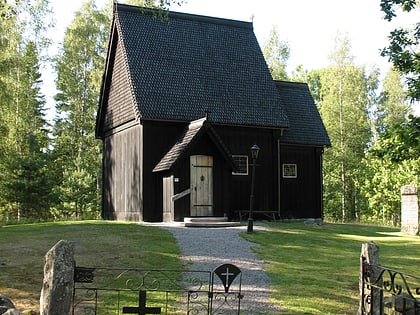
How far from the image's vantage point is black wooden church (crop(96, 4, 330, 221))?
2181 cm

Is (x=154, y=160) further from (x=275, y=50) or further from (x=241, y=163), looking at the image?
(x=275, y=50)

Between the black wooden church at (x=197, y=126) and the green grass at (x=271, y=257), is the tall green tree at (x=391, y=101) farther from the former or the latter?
the green grass at (x=271, y=257)

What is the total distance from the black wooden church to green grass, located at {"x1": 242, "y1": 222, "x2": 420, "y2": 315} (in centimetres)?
405

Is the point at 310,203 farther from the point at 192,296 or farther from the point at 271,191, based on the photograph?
the point at 192,296

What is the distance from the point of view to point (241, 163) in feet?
79.8

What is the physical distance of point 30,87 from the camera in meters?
39.2

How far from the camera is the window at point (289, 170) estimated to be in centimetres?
2679

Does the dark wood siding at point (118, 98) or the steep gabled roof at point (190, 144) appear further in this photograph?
the dark wood siding at point (118, 98)

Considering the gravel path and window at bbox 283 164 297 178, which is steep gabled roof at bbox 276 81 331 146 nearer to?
window at bbox 283 164 297 178

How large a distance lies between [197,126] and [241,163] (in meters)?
3.66

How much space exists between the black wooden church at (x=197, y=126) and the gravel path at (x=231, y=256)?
9.49ft

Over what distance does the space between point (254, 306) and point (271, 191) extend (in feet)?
51.2

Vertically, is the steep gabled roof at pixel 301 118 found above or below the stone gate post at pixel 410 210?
above

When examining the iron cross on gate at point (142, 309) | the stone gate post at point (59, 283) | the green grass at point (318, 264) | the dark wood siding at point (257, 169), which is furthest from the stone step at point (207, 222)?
→ the stone gate post at point (59, 283)
